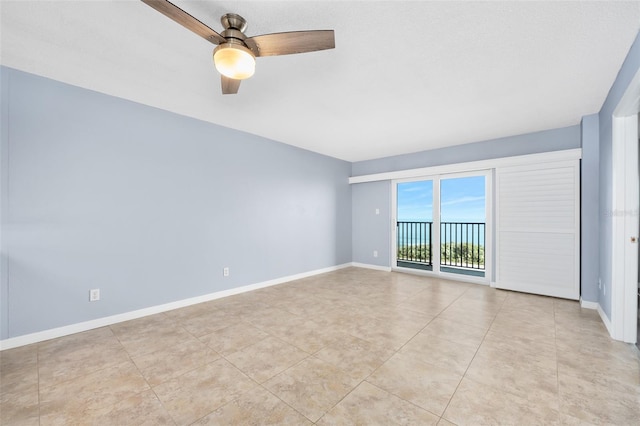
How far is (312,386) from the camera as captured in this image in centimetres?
173

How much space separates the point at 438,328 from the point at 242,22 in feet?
10.4

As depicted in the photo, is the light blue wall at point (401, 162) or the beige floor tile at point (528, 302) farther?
the light blue wall at point (401, 162)

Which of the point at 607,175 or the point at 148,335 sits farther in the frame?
the point at 607,175


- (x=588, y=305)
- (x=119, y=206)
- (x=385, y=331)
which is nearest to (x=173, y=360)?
(x=119, y=206)

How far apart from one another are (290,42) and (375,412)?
7.64 feet

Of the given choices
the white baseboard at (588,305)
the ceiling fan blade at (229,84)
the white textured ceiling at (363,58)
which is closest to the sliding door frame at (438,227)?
the white baseboard at (588,305)

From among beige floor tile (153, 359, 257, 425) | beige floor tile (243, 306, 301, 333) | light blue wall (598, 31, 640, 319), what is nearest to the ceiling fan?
beige floor tile (153, 359, 257, 425)

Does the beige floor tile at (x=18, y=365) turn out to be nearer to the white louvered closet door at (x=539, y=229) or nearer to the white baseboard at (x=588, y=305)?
the white louvered closet door at (x=539, y=229)

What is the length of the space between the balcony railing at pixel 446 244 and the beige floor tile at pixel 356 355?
340cm

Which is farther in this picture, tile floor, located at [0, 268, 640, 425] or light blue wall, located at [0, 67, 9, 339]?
light blue wall, located at [0, 67, 9, 339]

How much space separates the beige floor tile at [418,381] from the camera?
1.59m

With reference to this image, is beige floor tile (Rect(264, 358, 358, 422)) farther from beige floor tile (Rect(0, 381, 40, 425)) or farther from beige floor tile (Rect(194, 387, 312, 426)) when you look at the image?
beige floor tile (Rect(0, 381, 40, 425))

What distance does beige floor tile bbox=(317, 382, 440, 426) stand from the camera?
4.69 feet

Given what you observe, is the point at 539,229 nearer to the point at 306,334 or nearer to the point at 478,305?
the point at 478,305
